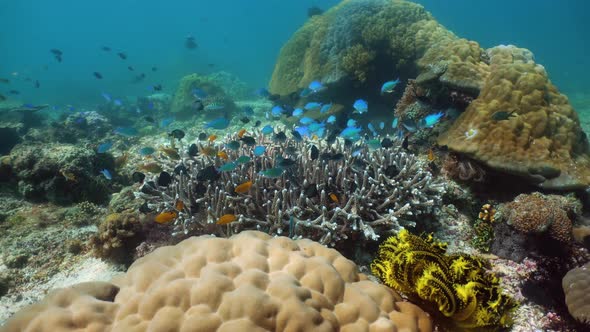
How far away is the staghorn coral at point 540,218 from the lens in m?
4.31

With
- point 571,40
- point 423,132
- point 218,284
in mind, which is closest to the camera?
point 218,284

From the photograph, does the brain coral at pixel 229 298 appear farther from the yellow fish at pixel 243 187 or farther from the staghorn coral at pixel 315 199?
the yellow fish at pixel 243 187

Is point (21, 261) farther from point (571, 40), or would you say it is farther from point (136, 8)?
point (136, 8)

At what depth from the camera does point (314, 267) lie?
109 inches

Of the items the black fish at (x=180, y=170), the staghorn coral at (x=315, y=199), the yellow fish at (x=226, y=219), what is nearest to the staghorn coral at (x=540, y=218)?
the staghorn coral at (x=315, y=199)

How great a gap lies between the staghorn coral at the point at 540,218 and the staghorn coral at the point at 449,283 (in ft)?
6.36

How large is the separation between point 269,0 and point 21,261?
551 ft

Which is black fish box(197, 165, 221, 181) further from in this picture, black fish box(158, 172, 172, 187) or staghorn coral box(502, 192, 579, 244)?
staghorn coral box(502, 192, 579, 244)

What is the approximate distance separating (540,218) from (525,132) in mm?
2422

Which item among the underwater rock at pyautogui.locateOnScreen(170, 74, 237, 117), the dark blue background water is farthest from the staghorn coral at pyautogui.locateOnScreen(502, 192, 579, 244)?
the dark blue background water

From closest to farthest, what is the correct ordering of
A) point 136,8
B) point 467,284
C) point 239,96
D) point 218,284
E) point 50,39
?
point 218,284 < point 467,284 < point 239,96 < point 50,39 < point 136,8

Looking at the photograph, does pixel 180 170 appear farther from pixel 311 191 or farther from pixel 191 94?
pixel 191 94

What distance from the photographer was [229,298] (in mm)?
2340

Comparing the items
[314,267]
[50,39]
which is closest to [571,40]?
[314,267]
